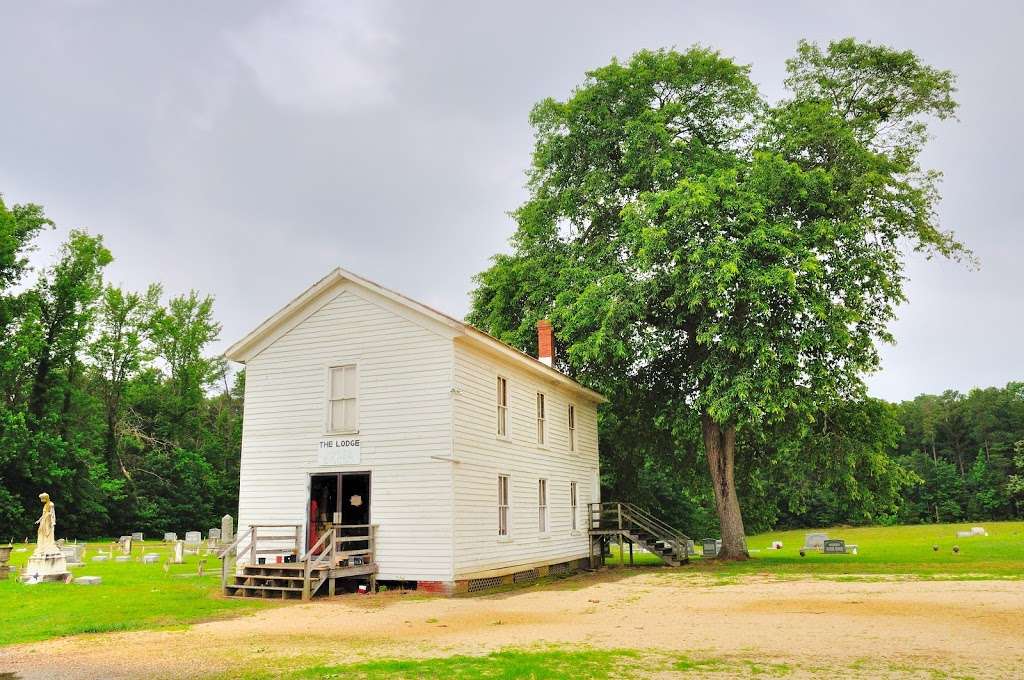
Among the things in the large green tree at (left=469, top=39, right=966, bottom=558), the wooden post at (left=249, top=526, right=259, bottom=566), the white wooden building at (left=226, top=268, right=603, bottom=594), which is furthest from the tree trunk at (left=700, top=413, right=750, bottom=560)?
the wooden post at (left=249, top=526, right=259, bottom=566)

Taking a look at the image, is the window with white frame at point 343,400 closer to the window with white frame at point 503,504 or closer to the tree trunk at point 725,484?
the window with white frame at point 503,504

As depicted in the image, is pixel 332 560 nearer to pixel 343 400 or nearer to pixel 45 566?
pixel 343 400

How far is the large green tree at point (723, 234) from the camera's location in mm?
25359

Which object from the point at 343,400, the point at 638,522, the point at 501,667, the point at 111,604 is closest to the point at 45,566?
the point at 111,604

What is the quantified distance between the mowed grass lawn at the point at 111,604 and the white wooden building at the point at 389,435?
83.0 inches

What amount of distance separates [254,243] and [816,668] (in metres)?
33.6

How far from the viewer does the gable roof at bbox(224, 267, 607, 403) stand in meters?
18.9

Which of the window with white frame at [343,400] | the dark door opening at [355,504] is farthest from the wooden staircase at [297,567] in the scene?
the window with white frame at [343,400]

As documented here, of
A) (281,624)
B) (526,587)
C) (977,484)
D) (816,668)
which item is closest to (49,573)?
(281,624)

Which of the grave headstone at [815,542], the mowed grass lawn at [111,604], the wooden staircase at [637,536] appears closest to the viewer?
the mowed grass lawn at [111,604]

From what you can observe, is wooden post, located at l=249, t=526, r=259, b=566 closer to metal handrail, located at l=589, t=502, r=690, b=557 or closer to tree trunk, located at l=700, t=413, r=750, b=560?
metal handrail, located at l=589, t=502, r=690, b=557

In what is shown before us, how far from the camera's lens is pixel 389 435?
19.2 meters

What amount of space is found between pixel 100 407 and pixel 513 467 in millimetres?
42794

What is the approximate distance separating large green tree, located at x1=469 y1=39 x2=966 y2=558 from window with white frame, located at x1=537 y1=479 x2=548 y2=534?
503 centimetres
